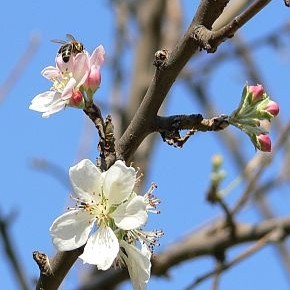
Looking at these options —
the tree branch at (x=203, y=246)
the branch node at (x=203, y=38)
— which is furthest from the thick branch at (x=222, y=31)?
the tree branch at (x=203, y=246)

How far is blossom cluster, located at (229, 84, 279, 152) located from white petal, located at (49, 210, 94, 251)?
0.32 m

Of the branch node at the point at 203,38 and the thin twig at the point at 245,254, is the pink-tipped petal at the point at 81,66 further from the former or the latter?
the thin twig at the point at 245,254

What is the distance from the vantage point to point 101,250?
1417 millimetres

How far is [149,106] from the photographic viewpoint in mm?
1378

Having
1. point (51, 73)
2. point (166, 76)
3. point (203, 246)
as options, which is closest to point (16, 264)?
point (203, 246)

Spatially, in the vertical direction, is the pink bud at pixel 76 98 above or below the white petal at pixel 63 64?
below

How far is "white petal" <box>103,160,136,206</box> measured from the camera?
1.39 m

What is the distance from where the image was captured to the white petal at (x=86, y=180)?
1.48 metres

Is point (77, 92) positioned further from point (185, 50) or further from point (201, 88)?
point (201, 88)

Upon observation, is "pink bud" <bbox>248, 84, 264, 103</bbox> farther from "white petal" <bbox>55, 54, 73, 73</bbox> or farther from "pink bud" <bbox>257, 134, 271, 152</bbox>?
"white petal" <bbox>55, 54, 73, 73</bbox>

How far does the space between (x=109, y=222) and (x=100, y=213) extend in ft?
0.08

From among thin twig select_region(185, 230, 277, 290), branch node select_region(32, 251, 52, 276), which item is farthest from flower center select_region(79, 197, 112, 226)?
thin twig select_region(185, 230, 277, 290)

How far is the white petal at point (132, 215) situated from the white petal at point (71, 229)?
0.06 m

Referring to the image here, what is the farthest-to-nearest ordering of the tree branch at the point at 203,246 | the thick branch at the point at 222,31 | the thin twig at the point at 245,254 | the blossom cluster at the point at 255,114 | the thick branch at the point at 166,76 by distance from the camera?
the tree branch at the point at 203,246 < the thin twig at the point at 245,254 < the blossom cluster at the point at 255,114 < the thick branch at the point at 166,76 < the thick branch at the point at 222,31
